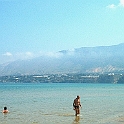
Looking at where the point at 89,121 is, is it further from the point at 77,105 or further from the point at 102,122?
the point at 77,105

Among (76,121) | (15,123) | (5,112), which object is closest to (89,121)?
(76,121)

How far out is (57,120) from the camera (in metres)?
26.3

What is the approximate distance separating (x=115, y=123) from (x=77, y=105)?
17.9 ft

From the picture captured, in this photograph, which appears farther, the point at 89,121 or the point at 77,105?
the point at 77,105

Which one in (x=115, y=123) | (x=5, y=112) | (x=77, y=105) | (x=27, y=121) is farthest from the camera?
(x=5, y=112)

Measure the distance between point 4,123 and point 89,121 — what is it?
6.48 meters

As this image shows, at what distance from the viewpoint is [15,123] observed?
24984 millimetres

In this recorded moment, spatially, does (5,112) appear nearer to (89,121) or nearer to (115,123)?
(89,121)

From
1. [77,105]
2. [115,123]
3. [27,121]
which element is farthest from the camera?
[77,105]

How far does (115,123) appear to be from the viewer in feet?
79.6

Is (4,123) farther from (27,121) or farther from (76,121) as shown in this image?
(76,121)

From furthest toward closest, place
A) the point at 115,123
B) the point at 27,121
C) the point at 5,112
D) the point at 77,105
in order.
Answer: the point at 5,112
the point at 77,105
the point at 27,121
the point at 115,123

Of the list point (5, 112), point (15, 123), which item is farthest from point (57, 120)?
point (5, 112)

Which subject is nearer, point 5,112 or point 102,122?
point 102,122
